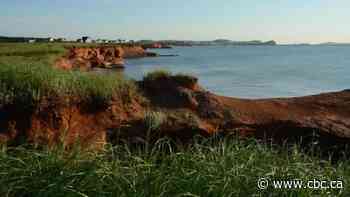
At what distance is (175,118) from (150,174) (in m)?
4.07

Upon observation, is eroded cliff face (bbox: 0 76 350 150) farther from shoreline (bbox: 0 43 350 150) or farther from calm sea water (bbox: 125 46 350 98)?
calm sea water (bbox: 125 46 350 98)

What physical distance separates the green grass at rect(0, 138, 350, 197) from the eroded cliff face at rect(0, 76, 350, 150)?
4.70 ft

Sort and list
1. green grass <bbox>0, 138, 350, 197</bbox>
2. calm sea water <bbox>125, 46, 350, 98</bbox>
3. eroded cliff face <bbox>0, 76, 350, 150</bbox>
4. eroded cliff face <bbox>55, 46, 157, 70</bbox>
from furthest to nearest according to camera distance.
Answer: eroded cliff face <bbox>55, 46, 157, 70</bbox> → calm sea water <bbox>125, 46, 350, 98</bbox> → eroded cliff face <bbox>0, 76, 350, 150</bbox> → green grass <bbox>0, 138, 350, 197</bbox>

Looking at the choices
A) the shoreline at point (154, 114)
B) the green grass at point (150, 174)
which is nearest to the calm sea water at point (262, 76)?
the shoreline at point (154, 114)

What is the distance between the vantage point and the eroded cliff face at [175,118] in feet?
25.9

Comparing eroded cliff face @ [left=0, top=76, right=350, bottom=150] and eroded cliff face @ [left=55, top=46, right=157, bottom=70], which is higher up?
eroded cliff face @ [left=0, top=76, right=350, bottom=150]

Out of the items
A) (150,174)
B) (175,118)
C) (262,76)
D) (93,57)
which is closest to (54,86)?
(175,118)

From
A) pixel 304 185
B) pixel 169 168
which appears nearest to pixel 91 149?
pixel 169 168

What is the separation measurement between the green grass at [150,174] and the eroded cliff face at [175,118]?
143cm

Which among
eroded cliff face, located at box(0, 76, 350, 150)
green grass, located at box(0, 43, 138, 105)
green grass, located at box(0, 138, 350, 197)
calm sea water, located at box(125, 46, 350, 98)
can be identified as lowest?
calm sea water, located at box(125, 46, 350, 98)

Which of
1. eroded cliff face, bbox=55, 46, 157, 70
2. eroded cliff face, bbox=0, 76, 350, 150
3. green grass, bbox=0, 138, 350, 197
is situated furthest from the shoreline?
eroded cliff face, bbox=55, 46, 157, 70

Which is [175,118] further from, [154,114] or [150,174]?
[150,174]

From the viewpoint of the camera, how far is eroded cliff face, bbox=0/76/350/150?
790cm

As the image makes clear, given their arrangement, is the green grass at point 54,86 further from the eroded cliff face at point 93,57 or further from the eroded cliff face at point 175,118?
the eroded cliff face at point 93,57
